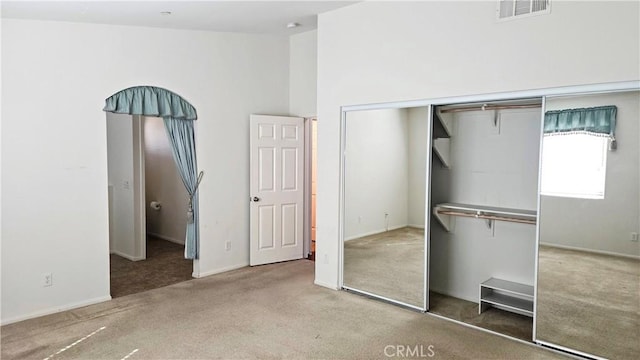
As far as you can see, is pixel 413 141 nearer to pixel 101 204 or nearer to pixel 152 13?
pixel 152 13

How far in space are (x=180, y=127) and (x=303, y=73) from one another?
1713mm

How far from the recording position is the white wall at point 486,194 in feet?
12.3

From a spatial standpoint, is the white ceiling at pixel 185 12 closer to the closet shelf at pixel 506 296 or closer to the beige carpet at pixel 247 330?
the beige carpet at pixel 247 330

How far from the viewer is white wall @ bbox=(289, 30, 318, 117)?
5626mm

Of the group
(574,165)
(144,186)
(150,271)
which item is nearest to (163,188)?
(144,186)

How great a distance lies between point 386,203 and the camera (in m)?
4.38

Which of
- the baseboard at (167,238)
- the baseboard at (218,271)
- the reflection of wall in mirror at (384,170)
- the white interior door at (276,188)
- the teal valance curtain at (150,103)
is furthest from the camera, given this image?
the baseboard at (167,238)

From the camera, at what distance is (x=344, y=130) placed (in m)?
4.62

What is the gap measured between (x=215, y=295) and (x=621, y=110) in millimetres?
3773

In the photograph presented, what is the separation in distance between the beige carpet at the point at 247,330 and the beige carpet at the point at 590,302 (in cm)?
24

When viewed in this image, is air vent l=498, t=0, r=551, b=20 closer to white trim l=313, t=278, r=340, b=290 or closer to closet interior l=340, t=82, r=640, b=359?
closet interior l=340, t=82, r=640, b=359

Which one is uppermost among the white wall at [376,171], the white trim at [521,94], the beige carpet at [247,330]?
the white trim at [521,94]

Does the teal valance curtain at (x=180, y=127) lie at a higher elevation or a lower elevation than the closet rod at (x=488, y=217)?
higher

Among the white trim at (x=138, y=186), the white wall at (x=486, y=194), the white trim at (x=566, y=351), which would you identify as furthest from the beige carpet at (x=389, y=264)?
the white trim at (x=138, y=186)
